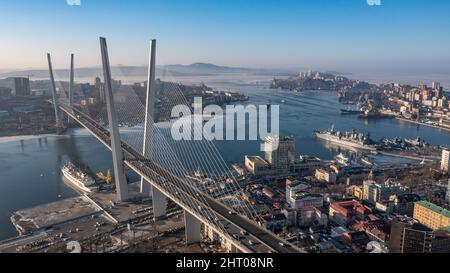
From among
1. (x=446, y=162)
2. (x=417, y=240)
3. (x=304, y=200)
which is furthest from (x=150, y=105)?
(x=446, y=162)

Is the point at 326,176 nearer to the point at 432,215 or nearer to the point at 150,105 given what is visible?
the point at 432,215

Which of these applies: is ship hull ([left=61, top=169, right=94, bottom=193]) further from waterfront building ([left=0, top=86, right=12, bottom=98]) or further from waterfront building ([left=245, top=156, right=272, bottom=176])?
waterfront building ([left=0, top=86, right=12, bottom=98])

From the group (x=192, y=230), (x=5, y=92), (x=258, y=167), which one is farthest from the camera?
(x=5, y=92)

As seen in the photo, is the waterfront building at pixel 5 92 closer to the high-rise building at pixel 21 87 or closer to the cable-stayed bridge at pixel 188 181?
the high-rise building at pixel 21 87

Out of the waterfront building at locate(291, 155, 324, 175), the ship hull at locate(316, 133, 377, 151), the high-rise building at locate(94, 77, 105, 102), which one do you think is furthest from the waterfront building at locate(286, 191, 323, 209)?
the high-rise building at locate(94, 77, 105, 102)

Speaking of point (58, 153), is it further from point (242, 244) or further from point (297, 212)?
point (242, 244)

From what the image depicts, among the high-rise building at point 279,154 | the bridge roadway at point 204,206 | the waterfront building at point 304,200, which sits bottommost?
the waterfront building at point 304,200

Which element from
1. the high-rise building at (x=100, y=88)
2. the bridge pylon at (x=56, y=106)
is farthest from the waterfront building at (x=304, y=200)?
the high-rise building at (x=100, y=88)
